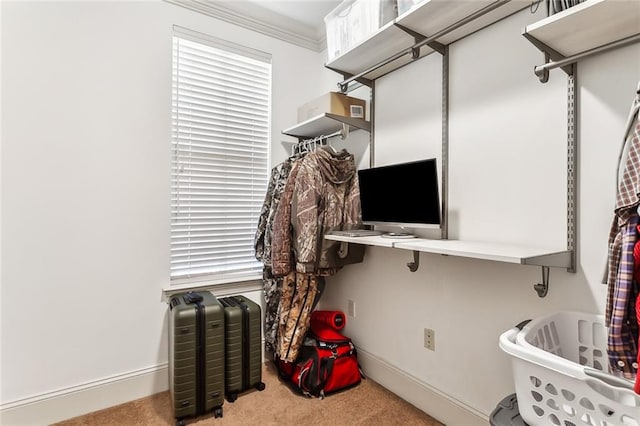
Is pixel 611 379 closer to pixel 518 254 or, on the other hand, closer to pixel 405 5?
pixel 518 254

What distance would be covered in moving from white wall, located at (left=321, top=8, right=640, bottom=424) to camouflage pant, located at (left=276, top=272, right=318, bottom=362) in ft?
1.68

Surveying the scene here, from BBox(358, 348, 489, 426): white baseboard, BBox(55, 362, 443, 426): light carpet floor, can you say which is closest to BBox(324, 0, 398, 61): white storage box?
BBox(358, 348, 489, 426): white baseboard

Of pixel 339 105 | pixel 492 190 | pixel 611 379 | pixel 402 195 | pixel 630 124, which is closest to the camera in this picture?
pixel 611 379

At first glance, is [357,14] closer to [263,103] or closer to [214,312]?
[263,103]

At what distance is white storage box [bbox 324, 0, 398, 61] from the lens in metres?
1.84

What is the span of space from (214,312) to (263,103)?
66.9 inches

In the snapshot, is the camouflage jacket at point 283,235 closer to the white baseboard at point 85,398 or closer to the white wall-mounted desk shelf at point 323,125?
the white wall-mounted desk shelf at point 323,125


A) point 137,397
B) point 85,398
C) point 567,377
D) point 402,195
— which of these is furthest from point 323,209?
point 85,398

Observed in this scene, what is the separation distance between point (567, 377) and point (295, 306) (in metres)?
1.67

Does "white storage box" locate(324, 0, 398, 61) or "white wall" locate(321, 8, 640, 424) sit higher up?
"white storage box" locate(324, 0, 398, 61)

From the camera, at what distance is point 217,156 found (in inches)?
100

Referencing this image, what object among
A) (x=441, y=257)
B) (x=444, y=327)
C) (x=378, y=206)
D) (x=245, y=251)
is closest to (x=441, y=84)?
(x=378, y=206)

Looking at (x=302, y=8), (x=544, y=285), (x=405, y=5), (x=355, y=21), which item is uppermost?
(x=302, y=8)

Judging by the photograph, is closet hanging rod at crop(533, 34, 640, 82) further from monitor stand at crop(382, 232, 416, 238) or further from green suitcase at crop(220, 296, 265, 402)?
green suitcase at crop(220, 296, 265, 402)
